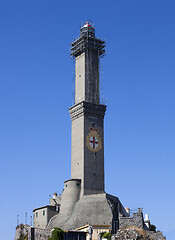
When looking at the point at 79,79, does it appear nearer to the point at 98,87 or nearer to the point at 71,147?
the point at 98,87

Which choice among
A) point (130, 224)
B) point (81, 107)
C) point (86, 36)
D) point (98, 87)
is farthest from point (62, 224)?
point (86, 36)

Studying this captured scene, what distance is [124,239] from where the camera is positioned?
264ft

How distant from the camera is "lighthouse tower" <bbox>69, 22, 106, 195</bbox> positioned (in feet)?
357

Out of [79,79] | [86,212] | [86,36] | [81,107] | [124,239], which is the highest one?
[86,36]

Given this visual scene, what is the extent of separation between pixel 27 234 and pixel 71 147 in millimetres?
25312

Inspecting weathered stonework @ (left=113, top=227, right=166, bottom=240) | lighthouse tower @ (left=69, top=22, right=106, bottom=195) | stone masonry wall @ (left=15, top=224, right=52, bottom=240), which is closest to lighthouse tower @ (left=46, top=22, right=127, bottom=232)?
lighthouse tower @ (left=69, top=22, right=106, bottom=195)

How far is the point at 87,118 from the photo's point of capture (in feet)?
371

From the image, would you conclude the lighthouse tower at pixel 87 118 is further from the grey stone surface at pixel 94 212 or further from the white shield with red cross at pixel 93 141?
the grey stone surface at pixel 94 212

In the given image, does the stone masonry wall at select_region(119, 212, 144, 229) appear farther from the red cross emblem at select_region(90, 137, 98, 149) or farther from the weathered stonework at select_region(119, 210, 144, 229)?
the red cross emblem at select_region(90, 137, 98, 149)

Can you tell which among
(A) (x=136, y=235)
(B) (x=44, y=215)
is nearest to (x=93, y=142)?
(B) (x=44, y=215)

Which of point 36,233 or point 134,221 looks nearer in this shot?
point 134,221

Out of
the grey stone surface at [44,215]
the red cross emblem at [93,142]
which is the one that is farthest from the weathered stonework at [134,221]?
the red cross emblem at [93,142]

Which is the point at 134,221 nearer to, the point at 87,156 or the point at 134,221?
the point at 134,221

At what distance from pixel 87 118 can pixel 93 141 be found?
5424 millimetres
